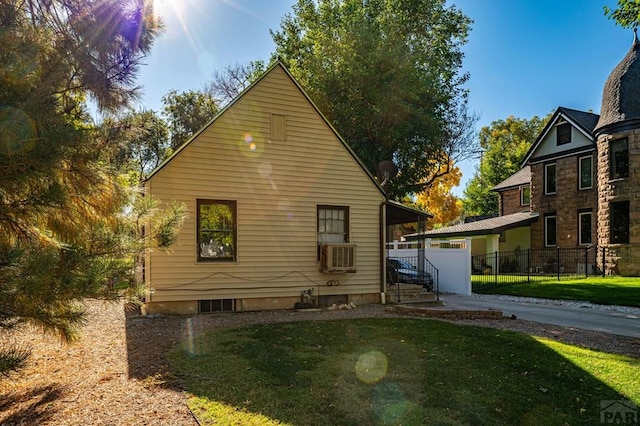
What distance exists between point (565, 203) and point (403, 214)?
525 inches

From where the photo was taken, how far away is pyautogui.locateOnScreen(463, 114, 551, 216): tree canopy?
38.6 m

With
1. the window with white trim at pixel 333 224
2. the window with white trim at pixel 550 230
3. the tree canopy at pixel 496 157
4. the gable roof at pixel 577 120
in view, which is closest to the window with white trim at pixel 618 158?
the gable roof at pixel 577 120

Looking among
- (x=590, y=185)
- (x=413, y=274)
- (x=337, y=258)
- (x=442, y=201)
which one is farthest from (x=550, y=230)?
(x=442, y=201)

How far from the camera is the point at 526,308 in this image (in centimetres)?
1175

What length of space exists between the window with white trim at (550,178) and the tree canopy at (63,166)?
2293cm

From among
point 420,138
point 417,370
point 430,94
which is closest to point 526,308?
point 417,370

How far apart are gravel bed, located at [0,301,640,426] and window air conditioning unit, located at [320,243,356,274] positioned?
148 cm

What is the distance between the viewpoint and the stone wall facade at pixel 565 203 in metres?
20.7

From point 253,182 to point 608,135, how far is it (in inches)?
664

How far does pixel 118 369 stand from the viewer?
17.5 ft

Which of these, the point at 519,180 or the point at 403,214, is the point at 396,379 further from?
the point at 519,180

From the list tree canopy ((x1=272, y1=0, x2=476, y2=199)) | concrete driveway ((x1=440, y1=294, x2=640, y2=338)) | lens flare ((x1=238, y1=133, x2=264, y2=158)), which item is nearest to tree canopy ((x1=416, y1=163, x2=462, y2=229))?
tree canopy ((x1=272, y1=0, x2=476, y2=199))

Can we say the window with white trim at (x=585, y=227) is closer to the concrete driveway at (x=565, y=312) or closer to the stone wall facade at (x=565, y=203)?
the stone wall facade at (x=565, y=203)

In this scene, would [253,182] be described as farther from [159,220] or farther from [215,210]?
[159,220]
